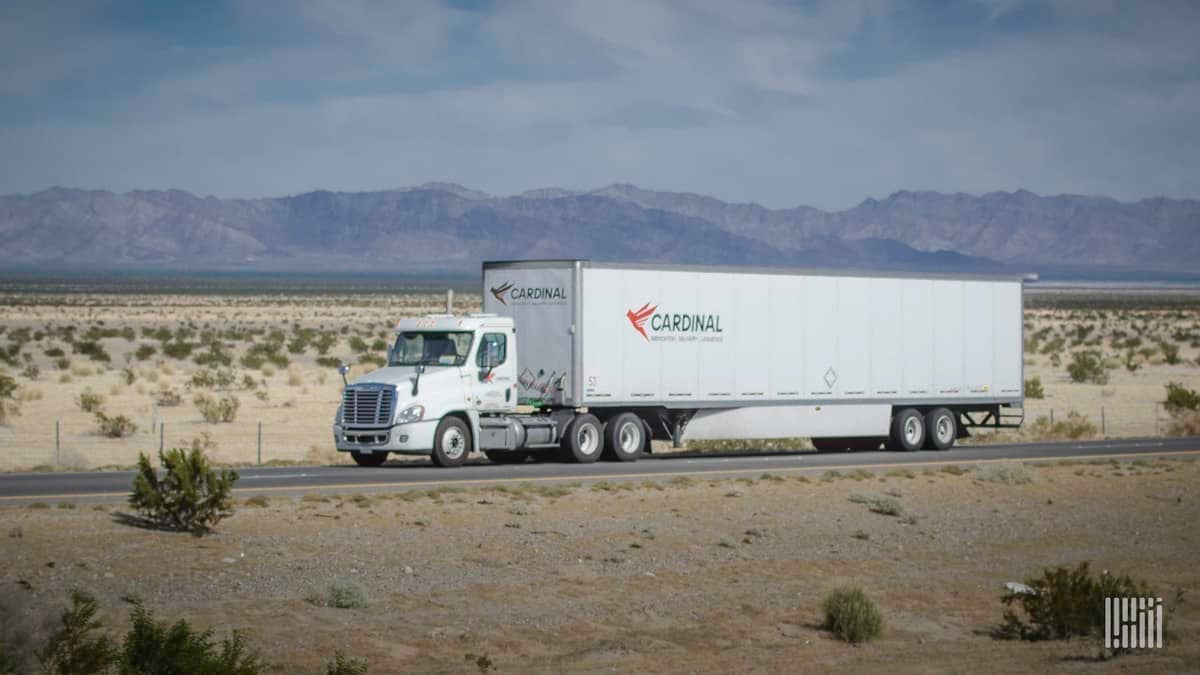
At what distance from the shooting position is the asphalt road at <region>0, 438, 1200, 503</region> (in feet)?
85.4

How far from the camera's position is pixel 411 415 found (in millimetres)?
29609

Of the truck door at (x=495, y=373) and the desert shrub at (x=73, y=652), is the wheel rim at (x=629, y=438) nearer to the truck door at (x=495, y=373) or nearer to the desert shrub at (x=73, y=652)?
the truck door at (x=495, y=373)

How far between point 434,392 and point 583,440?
349 centimetres

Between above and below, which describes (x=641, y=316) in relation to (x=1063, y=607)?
above

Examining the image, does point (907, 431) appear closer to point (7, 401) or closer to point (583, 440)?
point (583, 440)

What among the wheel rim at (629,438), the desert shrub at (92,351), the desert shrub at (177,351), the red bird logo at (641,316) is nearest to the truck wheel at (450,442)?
the wheel rim at (629,438)

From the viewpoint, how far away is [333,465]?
3142cm

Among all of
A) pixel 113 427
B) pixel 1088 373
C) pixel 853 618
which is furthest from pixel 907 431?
pixel 1088 373

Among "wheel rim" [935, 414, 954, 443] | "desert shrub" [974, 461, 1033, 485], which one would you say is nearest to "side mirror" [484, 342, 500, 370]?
"desert shrub" [974, 461, 1033, 485]

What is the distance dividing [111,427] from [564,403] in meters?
12.3

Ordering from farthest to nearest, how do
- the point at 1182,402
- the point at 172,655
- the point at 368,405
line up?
the point at 1182,402
the point at 368,405
the point at 172,655

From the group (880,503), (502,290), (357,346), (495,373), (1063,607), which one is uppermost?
(502,290)

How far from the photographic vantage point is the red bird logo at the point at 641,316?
32.4m

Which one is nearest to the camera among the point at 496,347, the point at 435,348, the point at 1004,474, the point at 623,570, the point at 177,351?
the point at 623,570
